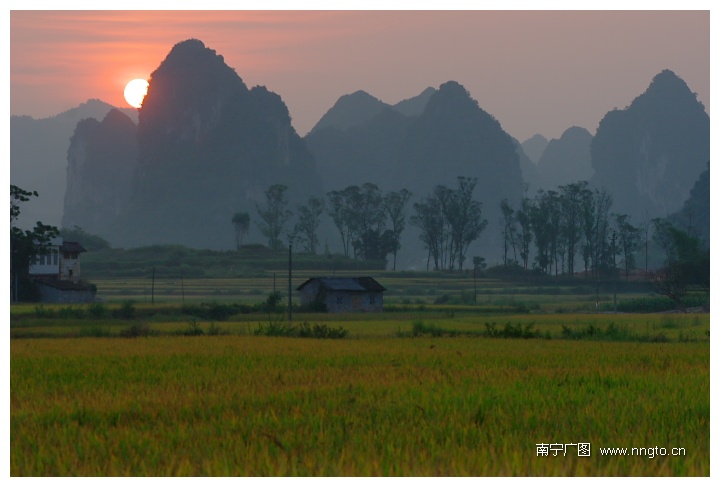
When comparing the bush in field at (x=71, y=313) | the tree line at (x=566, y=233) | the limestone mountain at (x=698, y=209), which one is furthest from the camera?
the limestone mountain at (x=698, y=209)

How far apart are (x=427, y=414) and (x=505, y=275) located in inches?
3194

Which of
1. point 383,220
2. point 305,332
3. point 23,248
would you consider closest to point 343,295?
point 23,248

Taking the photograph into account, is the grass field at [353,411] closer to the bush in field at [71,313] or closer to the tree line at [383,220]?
the bush in field at [71,313]

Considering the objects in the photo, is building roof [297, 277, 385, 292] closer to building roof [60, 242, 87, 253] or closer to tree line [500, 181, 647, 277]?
building roof [60, 242, 87, 253]

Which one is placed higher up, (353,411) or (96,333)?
(353,411)

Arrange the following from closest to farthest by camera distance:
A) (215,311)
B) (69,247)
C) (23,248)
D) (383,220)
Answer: (215,311)
(23,248)
(69,247)
(383,220)

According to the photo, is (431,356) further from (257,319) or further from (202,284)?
(202,284)

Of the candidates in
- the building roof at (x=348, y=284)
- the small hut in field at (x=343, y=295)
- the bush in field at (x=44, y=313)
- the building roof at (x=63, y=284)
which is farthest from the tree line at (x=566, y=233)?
the bush in field at (x=44, y=313)

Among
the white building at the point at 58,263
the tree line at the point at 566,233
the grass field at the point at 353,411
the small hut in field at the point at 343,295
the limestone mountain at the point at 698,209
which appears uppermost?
the limestone mountain at the point at 698,209

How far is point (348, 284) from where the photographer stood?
51.6 m

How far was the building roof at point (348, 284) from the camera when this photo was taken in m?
51.0

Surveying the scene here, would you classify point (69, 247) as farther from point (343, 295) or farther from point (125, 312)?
point (343, 295)

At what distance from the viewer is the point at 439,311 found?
49.9 metres

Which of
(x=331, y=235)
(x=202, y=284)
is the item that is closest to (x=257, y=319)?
(x=202, y=284)
